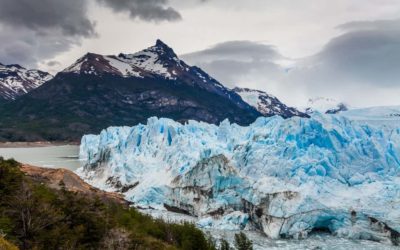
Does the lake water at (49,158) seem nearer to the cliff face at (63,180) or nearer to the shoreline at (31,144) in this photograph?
the cliff face at (63,180)

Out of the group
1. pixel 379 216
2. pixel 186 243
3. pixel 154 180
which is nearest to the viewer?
pixel 186 243

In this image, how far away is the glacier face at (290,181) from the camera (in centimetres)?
2656

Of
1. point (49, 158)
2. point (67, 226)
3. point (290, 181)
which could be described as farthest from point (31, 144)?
point (67, 226)

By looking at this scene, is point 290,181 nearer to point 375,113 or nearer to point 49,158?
point 375,113

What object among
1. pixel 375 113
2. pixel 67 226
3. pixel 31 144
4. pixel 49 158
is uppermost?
pixel 375 113

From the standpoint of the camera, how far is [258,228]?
29.0 meters

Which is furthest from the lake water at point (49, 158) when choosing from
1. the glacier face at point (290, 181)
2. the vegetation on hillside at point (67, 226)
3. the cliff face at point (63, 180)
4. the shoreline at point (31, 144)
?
the vegetation on hillside at point (67, 226)

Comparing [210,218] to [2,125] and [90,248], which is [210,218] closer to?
[90,248]

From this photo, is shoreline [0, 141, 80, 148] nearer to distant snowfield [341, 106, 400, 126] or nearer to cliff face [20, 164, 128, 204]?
cliff face [20, 164, 128, 204]

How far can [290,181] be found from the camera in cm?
2994

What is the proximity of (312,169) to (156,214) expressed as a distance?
1233 centimetres

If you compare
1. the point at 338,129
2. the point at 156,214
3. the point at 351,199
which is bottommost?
the point at 156,214

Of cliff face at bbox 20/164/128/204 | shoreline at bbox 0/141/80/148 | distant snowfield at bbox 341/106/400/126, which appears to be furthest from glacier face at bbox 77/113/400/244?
shoreline at bbox 0/141/80/148

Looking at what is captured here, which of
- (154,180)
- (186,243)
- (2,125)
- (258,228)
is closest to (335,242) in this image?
(258,228)
